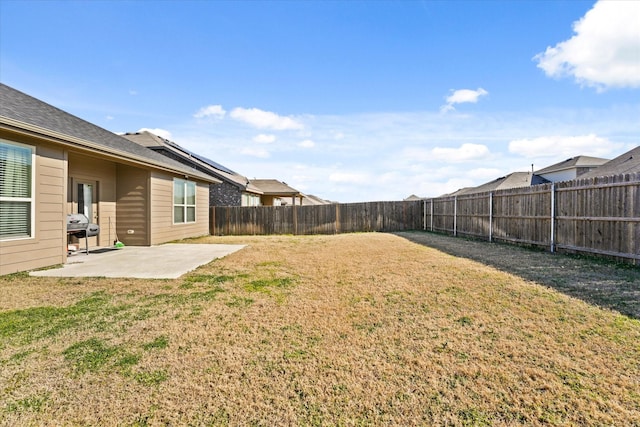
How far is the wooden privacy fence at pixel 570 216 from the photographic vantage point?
5777mm

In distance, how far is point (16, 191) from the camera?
555 centimetres

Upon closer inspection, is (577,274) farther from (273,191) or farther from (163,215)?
(273,191)

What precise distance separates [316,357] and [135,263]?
5824 millimetres

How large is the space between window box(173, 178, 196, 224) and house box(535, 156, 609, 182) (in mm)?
23698

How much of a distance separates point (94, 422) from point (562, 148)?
1245 inches

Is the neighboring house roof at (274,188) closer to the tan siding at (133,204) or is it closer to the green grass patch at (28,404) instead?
the tan siding at (133,204)

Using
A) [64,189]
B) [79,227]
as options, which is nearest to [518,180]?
[79,227]

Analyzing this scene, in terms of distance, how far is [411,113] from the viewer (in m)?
13.3

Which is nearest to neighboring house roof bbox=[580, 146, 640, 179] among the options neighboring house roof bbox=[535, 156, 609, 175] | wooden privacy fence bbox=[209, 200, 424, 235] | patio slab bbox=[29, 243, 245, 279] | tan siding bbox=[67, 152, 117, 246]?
wooden privacy fence bbox=[209, 200, 424, 235]

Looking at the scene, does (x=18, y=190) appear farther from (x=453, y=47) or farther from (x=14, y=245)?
(x=453, y=47)

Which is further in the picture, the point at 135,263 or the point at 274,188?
the point at 274,188

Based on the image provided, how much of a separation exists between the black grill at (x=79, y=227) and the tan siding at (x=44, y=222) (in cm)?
78

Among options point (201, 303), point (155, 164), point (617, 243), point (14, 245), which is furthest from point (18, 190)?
point (617, 243)

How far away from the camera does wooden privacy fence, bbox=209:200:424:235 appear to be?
1531 cm
